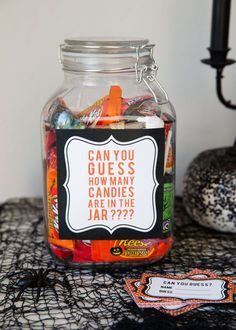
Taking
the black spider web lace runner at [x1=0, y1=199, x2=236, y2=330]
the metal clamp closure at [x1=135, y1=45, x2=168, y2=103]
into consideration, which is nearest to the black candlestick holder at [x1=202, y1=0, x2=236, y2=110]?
the metal clamp closure at [x1=135, y1=45, x2=168, y2=103]

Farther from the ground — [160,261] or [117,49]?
[117,49]

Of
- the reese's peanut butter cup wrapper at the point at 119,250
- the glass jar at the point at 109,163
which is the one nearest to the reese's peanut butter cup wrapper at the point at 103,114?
the glass jar at the point at 109,163

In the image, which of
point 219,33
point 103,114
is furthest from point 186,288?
point 219,33

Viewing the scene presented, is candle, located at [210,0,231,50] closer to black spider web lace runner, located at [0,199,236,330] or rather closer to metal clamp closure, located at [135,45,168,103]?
metal clamp closure, located at [135,45,168,103]

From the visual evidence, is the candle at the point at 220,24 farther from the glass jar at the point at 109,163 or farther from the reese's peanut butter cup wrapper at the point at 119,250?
the reese's peanut butter cup wrapper at the point at 119,250

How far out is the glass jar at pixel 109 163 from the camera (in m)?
0.66

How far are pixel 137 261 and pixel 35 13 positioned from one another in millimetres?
433

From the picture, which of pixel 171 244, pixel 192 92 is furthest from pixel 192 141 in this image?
pixel 171 244

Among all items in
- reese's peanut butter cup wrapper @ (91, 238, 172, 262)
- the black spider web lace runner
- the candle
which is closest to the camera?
the black spider web lace runner

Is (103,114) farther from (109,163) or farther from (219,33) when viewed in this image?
(219,33)

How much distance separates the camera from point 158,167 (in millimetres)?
675

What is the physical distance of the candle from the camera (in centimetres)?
78

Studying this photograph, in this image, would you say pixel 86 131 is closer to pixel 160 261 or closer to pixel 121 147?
pixel 121 147

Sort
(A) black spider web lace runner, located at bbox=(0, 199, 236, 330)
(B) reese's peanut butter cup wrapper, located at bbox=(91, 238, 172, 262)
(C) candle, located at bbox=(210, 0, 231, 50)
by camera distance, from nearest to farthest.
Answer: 1. (A) black spider web lace runner, located at bbox=(0, 199, 236, 330)
2. (B) reese's peanut butter cup wrapper, located at bbox=(91, 238, 172, 262)
3. (C) candle, located at bbox=(210, 0, 231, 50)
